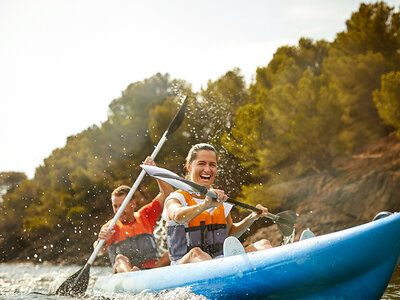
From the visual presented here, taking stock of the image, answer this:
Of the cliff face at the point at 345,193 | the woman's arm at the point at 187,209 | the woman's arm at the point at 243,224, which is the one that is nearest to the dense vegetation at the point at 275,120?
the cliff face at the point at 345,193

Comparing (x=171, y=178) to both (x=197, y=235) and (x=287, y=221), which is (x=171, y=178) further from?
(x=287, y=221)

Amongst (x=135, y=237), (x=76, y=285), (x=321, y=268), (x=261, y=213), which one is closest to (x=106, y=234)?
(x=135, y=237)

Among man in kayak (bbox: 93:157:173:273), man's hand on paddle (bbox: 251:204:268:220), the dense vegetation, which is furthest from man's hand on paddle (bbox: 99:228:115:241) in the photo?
the dense vegetation

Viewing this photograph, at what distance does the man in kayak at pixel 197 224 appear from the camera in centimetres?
292

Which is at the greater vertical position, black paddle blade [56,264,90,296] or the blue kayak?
the blue kayak

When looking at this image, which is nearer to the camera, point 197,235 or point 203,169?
point 197,235

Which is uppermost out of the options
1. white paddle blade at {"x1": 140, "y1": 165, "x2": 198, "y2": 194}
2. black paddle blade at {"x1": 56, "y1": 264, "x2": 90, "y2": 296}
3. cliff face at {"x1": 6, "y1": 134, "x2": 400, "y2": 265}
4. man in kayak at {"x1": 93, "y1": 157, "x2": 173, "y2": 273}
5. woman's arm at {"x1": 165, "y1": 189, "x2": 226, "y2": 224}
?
white paddle blade at {"x1": 140, "y1": 165, "x2": 198, "y2": 194}

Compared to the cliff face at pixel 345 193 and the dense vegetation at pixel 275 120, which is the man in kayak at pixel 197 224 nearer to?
the dense vegetation at pixel 275 120

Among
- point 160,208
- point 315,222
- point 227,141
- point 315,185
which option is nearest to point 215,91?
point 227,141

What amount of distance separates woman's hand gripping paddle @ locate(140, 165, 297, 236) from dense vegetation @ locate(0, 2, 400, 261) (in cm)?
721

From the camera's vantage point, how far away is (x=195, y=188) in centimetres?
289

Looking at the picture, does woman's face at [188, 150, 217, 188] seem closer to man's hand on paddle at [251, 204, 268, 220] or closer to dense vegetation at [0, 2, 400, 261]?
man's hand on paddle at [251, 204, 268, 220]

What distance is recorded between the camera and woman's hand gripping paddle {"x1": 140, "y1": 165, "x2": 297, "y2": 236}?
9.38 feet

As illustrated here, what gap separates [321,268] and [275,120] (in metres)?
9.75
